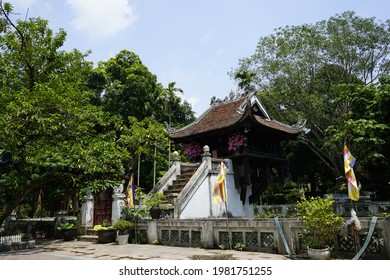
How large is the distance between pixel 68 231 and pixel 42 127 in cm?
650

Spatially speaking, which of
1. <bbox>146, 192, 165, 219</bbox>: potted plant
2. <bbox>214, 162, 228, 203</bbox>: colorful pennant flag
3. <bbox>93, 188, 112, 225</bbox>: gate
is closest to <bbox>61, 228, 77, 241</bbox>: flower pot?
<bbox>93, 188, 112, 225</bbox>: gate

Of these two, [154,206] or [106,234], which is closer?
[106,234]

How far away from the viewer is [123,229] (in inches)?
457

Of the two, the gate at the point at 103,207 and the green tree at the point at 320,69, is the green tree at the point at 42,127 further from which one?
the green tree at the point at 320,69

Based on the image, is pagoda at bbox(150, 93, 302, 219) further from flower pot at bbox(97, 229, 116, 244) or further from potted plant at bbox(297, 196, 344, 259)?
potted plant at bbox(297, 196, 344, 259)

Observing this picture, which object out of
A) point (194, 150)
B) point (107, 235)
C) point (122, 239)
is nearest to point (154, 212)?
point (122, 239)

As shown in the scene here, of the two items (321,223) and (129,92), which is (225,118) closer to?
(321,223)

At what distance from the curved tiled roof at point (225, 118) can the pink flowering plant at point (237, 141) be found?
807mm

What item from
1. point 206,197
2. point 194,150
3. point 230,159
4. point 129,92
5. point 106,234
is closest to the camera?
point 106,234

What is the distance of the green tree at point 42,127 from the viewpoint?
9.30 m

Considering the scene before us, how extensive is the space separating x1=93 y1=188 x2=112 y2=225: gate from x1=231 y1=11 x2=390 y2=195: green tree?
553 inches

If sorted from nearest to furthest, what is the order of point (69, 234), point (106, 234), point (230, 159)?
1. point (106, 234)
2. point (69, 234)
3. point (230, 159)

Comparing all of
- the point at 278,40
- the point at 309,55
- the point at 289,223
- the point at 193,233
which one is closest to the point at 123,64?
the point at 278,40
